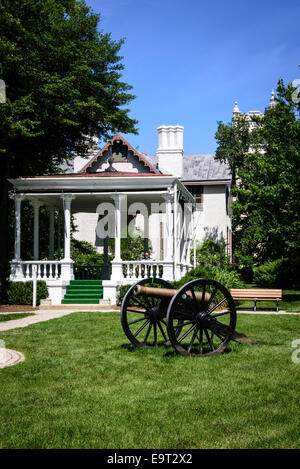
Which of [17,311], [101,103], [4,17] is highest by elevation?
[4,17]

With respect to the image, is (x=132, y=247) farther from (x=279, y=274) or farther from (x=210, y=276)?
(x=210, y=276)

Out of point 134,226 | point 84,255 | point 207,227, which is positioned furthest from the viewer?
point 207,227

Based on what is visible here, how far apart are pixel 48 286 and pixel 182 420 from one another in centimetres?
1428

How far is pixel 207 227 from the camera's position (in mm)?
35656

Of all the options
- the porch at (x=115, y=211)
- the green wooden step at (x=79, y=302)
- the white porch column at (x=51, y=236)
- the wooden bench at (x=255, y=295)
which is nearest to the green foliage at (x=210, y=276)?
the porch at (x=115, y=211)

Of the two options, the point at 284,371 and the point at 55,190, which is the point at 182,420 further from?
the point at 55,190

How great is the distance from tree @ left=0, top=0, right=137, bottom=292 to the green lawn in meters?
A: 10.3

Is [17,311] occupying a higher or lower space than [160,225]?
lower

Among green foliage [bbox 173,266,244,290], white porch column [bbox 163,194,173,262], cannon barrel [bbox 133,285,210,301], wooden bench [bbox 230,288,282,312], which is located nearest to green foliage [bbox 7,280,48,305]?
white porch column [bbox 163,194,173,262]

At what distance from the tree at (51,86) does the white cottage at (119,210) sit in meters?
1.45

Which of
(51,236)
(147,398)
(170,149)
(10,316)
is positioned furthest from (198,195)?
(147,398)

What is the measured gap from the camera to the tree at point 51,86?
1678cm

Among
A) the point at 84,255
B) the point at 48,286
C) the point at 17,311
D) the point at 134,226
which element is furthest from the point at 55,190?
the point at 134,226

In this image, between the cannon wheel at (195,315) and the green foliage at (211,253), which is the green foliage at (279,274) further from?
the cannon wheel at (195,315)
